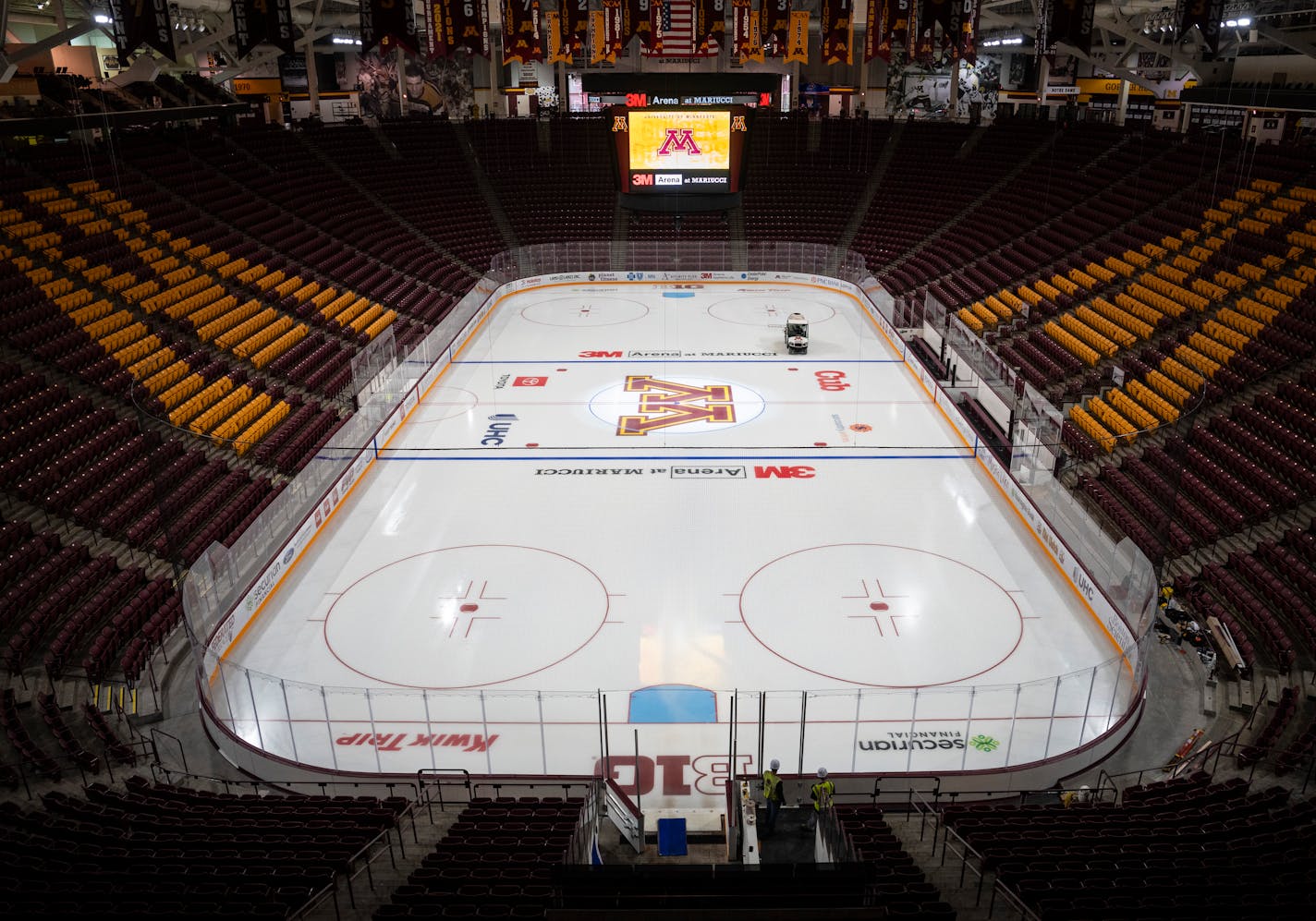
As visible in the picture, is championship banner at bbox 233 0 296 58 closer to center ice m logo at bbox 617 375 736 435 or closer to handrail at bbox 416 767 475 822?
center ice m logo at bbox 617 375 736 435

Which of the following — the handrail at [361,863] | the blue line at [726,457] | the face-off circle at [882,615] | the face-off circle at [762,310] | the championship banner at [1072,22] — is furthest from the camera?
the face-off circle at [762,310]

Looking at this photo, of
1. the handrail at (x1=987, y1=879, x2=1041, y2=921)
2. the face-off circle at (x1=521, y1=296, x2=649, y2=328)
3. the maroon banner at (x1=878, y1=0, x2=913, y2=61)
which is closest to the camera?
the handrail at (x1=987, y1=879, x2=1041, y2=921)

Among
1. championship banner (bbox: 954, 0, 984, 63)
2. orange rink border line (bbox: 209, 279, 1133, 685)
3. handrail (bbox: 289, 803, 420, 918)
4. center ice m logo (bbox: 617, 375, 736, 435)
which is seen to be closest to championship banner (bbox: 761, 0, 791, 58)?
championship banner (bbox: 954, 0, 984, 63)

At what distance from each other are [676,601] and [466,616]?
133 inches

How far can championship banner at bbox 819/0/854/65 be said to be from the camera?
2738cm

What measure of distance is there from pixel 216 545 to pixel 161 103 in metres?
28.2

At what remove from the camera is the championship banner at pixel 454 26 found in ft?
80.9

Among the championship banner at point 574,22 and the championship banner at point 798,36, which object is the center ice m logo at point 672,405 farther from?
the championship banner at point 798,36

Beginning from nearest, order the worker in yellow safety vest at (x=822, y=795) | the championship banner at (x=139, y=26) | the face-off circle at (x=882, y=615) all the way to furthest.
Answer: the worker in yellow safety vest at (x=822, y=795) → the face-off circle at (x=882, y=615) → the championship banner at (x=139, y=26)

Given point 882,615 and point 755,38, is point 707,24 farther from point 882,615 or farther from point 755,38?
point 882,615

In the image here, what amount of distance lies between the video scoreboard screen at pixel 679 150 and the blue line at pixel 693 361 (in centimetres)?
648

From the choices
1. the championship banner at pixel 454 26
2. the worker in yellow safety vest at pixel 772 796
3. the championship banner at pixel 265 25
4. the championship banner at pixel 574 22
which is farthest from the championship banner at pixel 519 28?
the worker in yellow safety vest at pixel 772 796

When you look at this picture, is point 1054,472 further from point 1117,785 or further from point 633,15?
point 633,15

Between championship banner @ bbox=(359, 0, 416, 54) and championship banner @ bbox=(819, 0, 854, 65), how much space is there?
12014 mm
